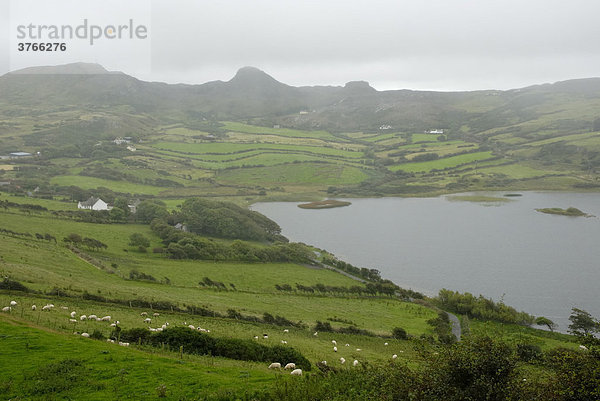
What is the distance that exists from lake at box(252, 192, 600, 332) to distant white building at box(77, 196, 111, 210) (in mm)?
39414

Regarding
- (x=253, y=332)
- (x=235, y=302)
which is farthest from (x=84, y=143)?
(x=253, y=332)

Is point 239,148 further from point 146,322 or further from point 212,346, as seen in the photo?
point 212,346

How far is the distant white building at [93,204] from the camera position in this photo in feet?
272

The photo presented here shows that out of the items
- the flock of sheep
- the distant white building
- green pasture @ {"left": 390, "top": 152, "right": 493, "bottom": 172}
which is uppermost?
green pasture @ {"left": 390, "top": 152, "right": 493, "bottom": 172}

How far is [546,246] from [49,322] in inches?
3253

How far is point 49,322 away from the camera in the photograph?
897 inches

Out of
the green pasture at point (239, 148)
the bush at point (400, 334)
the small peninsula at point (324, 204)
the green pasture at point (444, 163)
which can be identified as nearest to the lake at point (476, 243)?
the small peninsula at point (324, 204)

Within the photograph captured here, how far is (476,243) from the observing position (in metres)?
82.4

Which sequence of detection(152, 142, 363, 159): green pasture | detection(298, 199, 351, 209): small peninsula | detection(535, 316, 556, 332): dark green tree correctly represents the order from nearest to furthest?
detection(535, 316, 556, 332): dark green tree
detection(298, 199, 351, 209): small peninsula
detection(152, 142, 363, 159): green pasture

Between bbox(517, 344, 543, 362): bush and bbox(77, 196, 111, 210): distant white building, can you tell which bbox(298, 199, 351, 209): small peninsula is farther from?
bbox(517, 344, 543, 362): bush

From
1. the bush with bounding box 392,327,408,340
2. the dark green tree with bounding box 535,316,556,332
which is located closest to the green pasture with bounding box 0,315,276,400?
the bush with bounding box 392,327,408,340

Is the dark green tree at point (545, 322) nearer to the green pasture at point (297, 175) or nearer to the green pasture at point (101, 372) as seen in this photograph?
the green pasture at point (101, 372)

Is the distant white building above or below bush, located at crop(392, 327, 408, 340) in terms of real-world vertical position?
above

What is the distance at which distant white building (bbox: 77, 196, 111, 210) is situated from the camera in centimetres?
8281
